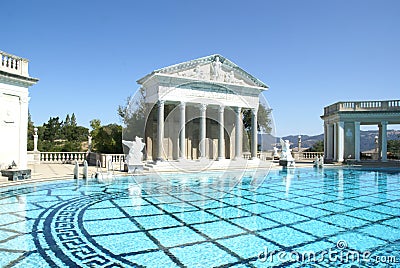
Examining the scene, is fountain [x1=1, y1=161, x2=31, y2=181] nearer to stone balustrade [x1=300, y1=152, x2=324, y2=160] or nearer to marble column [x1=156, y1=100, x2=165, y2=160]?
marble column [x1=156, y1=100, x2=165, y2=160]

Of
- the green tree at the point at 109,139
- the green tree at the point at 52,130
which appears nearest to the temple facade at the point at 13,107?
the green tree at the point at 109,139

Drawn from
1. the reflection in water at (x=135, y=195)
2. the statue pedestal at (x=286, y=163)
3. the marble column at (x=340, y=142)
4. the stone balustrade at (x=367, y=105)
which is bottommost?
the reflection in water at (x=135, y=195)

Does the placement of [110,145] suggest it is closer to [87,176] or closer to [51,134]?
[87,176]

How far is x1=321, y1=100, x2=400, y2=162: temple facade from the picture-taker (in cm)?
2436

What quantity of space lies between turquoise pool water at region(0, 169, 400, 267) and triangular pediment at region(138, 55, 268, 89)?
11863mm

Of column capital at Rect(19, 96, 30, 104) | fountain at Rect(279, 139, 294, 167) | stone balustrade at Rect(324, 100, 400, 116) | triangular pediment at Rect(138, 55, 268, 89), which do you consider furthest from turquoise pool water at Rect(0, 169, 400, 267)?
stone balustrade at Rect(324, 100, 400, 116)

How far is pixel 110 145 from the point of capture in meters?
23.7

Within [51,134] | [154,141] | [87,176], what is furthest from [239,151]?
[51,134]

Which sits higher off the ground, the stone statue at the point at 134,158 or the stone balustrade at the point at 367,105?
the stone balustrade at the point at 367,105

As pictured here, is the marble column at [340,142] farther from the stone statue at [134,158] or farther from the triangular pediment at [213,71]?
the stone statue at [134,158]

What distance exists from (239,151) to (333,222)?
16156 mm

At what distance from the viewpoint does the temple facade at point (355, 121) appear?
2436 cm

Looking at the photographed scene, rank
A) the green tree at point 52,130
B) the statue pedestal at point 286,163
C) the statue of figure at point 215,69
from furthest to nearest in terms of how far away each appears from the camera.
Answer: the green tree at point 52,130
the statue pedestal at point 286,163
the statue of figure at point 215,69

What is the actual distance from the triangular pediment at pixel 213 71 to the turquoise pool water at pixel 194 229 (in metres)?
11.9
